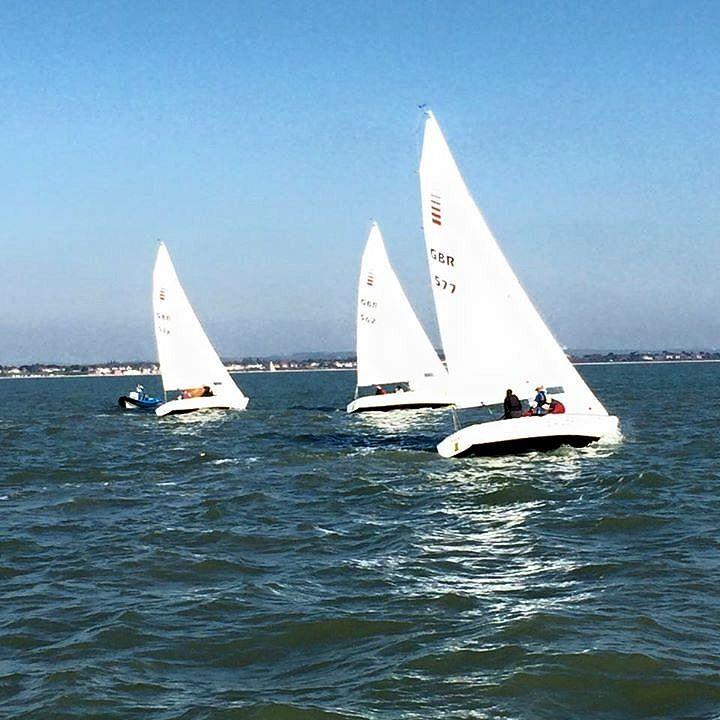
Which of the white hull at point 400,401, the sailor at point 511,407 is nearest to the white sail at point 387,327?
the white hull at point 400,401

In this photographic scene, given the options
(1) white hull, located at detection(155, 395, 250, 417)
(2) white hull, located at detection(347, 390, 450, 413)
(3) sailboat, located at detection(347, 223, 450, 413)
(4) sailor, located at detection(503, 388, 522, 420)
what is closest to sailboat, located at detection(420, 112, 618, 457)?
(4) sailor, located at detection(503, 388, 522, 420)

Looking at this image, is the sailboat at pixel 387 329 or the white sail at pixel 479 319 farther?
the sailboat at pixel 387 329

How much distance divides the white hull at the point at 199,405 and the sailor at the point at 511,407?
23.3 metres

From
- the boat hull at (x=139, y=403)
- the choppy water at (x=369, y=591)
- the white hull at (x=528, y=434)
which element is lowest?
the choppy water at (x=369, y=591)

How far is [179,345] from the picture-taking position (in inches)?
1833

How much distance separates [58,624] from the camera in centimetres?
1013

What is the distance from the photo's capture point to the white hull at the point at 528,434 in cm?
2217

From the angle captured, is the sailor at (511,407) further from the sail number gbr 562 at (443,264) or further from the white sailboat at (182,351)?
the white sailboat at (182,351)

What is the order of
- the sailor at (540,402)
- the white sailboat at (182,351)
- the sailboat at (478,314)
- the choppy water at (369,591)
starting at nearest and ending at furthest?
the choppy water at (369,591), the sailor at (540,402), the sailboat at (478,314), the white sailboat at (182,351)

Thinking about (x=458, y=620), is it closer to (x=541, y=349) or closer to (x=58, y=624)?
(x=58, y=624)

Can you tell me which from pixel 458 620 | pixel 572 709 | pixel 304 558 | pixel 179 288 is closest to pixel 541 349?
pixel 304 558

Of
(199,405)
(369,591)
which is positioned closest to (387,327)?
(199,405)

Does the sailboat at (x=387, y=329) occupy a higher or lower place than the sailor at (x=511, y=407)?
higher

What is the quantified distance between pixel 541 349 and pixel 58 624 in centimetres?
1665
